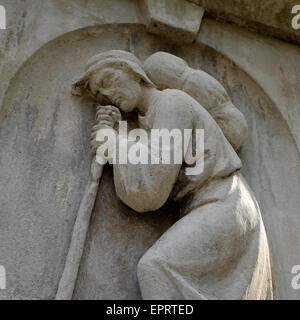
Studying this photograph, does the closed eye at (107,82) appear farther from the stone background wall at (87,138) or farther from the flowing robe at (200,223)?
the flowing robe at (200,223)

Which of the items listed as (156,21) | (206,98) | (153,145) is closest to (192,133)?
(153,145)

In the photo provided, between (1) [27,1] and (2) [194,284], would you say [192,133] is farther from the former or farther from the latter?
(1) [27,1]

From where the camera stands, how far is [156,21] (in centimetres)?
335

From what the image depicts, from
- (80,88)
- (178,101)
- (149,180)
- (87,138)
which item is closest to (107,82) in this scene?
(80,88)

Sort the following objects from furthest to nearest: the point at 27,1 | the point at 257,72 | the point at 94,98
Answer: the point at 257,72, the point at 27,1, the point at 94,98

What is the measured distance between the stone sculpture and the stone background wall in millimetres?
179

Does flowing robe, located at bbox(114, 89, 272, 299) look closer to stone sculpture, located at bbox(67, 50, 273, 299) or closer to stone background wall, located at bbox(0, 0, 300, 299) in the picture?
stone sculpture, located at bbox(67, 50, 273, 299)

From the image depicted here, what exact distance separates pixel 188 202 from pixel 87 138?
0.67 metres

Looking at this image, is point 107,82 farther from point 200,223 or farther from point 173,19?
point 200,223

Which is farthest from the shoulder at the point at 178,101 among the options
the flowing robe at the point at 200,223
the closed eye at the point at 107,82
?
the closed eye at the point at 107,82

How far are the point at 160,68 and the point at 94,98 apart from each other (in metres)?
0.41

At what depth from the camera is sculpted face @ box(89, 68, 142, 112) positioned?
2844 mm

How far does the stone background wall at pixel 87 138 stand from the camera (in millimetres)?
2428
